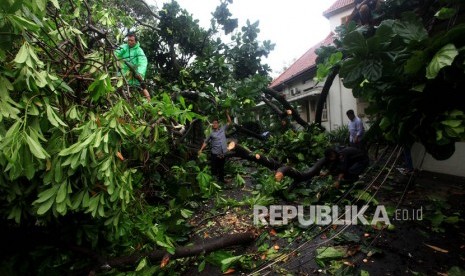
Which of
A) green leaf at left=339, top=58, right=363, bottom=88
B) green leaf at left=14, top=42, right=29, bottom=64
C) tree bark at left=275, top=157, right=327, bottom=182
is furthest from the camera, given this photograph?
tree bark at left=275, top=157, right=327, bottom=182

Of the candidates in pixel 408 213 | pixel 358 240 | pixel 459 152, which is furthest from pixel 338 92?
pixel 358 240

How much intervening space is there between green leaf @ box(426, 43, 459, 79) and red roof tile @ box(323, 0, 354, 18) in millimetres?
11618

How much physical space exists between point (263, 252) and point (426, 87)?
2629 mm

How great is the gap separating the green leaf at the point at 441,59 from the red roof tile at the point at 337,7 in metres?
11.6

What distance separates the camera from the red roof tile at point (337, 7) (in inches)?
465

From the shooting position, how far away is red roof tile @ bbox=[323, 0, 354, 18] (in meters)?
11.8

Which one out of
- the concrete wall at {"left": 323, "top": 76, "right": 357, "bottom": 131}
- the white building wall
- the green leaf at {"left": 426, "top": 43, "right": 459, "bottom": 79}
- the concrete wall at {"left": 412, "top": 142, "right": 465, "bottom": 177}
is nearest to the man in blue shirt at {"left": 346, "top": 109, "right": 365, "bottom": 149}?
the concrete wall at {"left": 412, "top": 142, "right": 465, "bottom": 177}

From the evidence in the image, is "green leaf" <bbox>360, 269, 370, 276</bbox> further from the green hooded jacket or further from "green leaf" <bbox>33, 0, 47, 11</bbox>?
"green leaf" <bbox>33, 0, 47, 11</bbox>

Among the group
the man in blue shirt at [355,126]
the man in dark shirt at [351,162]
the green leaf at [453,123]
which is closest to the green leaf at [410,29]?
the green leaf at [453,123]

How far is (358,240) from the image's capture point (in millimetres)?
3352

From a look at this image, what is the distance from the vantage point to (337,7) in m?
12.4

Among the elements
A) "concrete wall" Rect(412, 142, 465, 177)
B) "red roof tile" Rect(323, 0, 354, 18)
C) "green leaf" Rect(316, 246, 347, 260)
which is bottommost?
"green leaf" Rect(316, 246, 347, 260)

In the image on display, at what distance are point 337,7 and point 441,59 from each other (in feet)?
41.1

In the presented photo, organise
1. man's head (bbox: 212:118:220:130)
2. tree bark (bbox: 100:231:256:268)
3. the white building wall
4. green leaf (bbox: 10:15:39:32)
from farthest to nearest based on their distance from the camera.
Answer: the white building wall → man's head (bbox: 212:118:220:130) → tree bark (bbox: 100:231:256:268) → green leaf (bbox: 10:15:39:32)
